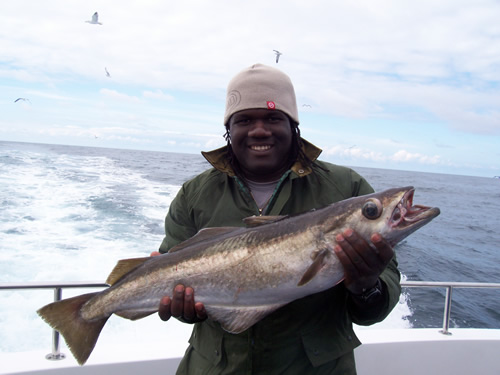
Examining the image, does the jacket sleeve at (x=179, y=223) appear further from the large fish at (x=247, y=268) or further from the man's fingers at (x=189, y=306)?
the man's fingers at (x=189, y=306)

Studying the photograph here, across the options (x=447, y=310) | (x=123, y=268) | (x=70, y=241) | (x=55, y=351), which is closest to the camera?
(x=123, y=268)

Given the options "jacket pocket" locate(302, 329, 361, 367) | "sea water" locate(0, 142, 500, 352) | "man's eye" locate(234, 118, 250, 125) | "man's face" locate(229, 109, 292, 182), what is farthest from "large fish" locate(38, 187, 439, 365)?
"sea water" locate(0, 142, 500, 352)

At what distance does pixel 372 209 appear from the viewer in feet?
7.54

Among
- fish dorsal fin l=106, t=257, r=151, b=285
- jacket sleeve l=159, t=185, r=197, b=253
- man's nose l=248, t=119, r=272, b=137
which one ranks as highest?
man's nose l=248, t=119, r=272, b=137

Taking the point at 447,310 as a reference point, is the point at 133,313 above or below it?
above

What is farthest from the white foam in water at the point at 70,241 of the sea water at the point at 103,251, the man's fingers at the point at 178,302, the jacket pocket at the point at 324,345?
the jacket pocket at the point at 324,345

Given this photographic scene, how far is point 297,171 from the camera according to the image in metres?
2.66

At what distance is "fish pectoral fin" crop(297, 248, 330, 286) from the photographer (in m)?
2.33

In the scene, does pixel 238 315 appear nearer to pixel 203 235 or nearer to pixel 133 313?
pixel 203 235

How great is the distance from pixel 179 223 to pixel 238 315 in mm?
805

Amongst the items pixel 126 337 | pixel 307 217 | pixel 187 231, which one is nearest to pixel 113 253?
pixel 126 337

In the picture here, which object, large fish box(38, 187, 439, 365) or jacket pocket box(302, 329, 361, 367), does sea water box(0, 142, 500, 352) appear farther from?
jacket pocket box(302, 329, 361, 367)

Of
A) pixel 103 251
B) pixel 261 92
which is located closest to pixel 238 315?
pixel 261 92

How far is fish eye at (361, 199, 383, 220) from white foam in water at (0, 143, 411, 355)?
8.76ft
